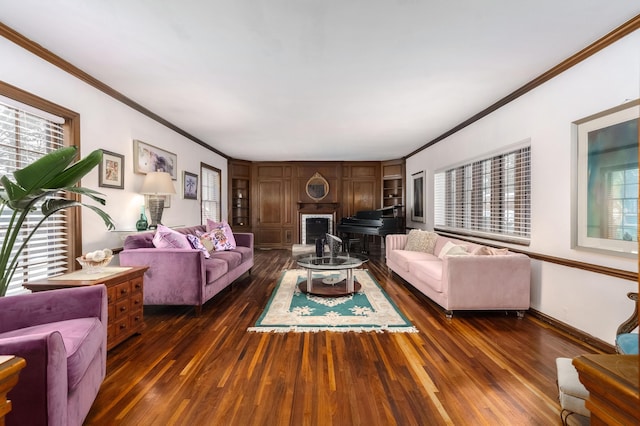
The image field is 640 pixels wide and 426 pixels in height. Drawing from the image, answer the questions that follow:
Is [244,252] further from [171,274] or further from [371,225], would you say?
[371,225]

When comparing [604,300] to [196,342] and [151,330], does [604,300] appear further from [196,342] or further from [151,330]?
[151,330]

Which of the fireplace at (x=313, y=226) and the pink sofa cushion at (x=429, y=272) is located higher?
the fireplace at (x=313, y=226)

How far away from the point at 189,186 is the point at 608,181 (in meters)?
5.65

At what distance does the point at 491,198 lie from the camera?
408 cm

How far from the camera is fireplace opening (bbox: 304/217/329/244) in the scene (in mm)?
8383

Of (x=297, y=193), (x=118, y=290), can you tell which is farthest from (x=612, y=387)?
(x=297, y=193)

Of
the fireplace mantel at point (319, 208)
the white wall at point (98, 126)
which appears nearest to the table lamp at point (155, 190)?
the white wall at point (98, 126)

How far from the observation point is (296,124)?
187 inches

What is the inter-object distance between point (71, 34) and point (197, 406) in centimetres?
287

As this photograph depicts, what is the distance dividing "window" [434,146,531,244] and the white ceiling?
32.9 inches

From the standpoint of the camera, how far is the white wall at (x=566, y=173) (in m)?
2.31

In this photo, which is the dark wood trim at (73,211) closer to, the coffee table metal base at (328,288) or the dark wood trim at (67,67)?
the dark wood trim at (67,67)

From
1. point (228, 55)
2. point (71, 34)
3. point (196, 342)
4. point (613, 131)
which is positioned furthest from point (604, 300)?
point (71, 34)

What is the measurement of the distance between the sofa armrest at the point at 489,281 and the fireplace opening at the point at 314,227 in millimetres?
5426
